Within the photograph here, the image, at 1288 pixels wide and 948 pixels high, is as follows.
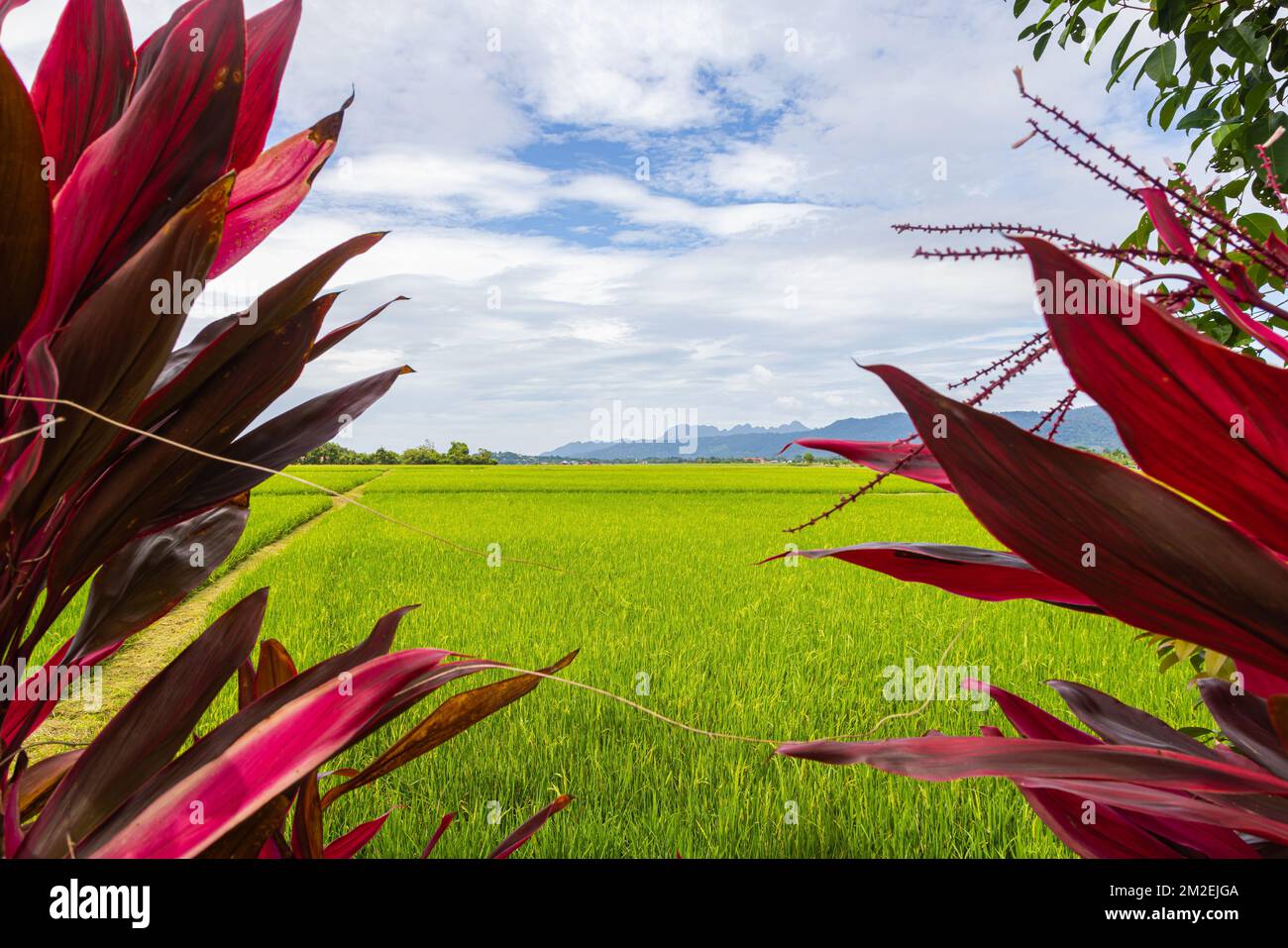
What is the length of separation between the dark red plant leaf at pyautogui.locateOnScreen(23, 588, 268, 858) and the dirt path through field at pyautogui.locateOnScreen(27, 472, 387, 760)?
1.02 metres

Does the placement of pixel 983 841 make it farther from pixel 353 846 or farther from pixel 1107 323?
pixel 1107 323

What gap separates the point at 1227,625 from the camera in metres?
0.31

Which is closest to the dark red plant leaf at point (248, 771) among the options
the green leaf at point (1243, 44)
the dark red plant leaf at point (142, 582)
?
the dark red plant leaf at point (142, 582)

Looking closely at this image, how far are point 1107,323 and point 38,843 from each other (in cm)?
55

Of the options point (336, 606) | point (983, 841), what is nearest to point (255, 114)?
A: point (983, 841)

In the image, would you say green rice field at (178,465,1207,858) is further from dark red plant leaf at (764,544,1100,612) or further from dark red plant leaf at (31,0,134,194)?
dark red plant leaf at (31,0,134,194)

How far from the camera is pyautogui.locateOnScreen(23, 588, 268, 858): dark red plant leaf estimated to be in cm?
40

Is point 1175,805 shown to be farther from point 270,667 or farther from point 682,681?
point 682,681

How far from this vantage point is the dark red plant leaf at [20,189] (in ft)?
1.07

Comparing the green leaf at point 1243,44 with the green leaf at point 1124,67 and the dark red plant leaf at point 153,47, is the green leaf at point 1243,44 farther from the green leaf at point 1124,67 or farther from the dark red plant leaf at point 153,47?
the dark red plant leaf at point 153,47

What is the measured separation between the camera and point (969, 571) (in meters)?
0.43

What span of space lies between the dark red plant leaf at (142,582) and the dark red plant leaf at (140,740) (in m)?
0.11

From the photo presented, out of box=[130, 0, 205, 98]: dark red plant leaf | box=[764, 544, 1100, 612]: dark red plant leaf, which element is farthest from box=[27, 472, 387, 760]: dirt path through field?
box=[764, 544, 1100, 612]: dark red plant leaf

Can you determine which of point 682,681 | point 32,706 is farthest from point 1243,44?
point 682,681
